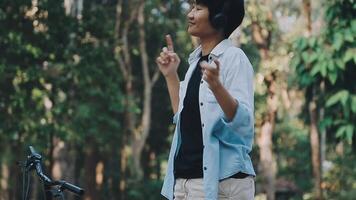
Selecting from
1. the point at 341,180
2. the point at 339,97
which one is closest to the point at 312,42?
the point at 339,97

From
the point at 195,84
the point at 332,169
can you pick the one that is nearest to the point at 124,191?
the point at 332,169

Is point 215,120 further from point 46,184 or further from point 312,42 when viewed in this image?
point 312,42

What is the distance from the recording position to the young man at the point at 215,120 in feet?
9.68

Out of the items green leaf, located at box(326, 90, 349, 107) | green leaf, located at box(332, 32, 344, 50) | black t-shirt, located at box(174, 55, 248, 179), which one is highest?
green leaf, located at box(332, 32, 344, 50)

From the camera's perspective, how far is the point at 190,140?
312cm

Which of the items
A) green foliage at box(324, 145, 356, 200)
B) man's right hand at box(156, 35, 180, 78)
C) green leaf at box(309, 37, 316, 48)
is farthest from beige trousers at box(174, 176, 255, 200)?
green foliage at box(324, 145, 356, 200)

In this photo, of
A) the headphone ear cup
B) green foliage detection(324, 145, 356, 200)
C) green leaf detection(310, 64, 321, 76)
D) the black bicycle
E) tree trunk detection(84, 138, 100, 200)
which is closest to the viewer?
the black bicycle

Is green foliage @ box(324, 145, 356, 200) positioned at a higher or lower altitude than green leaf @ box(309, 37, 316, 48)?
lower

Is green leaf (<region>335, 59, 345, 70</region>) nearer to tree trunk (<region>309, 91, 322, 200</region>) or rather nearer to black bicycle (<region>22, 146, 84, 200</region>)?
tree trunk (<region>309, 91, 322, 200</region>)

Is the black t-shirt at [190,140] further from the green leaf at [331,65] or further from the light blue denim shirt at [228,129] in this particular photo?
the green leaf at [331,65]

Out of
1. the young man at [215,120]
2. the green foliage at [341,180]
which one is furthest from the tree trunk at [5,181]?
the young man at [215,120]

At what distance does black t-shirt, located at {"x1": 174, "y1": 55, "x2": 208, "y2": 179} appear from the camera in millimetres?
3082

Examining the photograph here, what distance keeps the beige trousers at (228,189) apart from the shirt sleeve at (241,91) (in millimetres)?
229

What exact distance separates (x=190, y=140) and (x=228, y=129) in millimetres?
197
